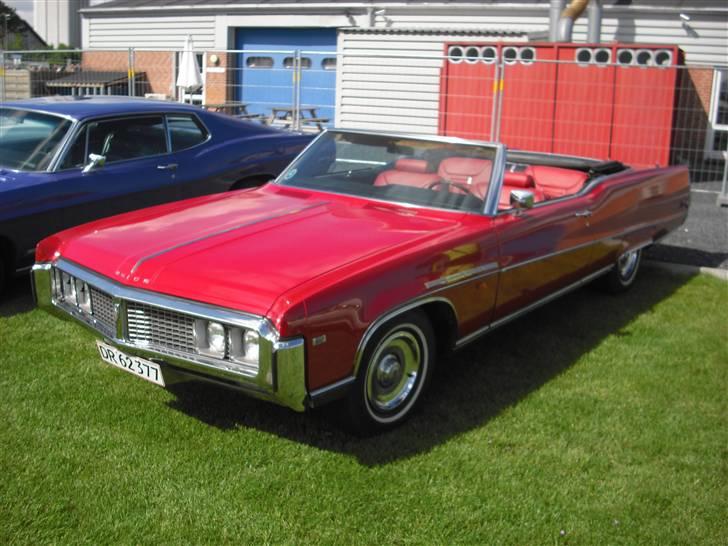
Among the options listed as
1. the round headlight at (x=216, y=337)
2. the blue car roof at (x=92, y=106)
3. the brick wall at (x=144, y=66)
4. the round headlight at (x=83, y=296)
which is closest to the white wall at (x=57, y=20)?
the brick wall at (x=144, y=66)

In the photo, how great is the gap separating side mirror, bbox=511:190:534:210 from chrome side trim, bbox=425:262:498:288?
44 centimetres

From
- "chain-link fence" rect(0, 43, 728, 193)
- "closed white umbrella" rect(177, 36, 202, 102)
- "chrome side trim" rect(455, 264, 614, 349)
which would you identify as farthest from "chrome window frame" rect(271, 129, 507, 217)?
"closed white umbrella" rect(177, 36, 202, 102)

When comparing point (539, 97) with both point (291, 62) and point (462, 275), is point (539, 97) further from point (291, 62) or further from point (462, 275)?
point (462, 275)

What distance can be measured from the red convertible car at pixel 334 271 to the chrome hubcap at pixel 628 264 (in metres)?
0.83

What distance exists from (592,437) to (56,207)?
13.2 ft

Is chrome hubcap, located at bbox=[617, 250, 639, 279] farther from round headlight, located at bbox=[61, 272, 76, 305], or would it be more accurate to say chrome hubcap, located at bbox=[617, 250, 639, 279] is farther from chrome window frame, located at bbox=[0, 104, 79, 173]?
chrome window frame, located at bbox=[0, 104, 79, 173]

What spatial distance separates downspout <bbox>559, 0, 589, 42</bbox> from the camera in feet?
48.4

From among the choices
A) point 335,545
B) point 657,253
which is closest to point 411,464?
point 335,545

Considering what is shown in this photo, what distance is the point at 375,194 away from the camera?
16.5ft

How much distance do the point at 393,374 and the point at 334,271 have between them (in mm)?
688

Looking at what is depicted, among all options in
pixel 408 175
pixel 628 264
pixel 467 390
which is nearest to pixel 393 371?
pixel 467 390

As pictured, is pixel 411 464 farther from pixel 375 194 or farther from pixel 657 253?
pixel 657 253

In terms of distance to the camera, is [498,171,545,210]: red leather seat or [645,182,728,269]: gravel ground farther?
[645,182,728,269]: gravel ground

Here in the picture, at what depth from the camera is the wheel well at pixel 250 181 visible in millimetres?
7484
